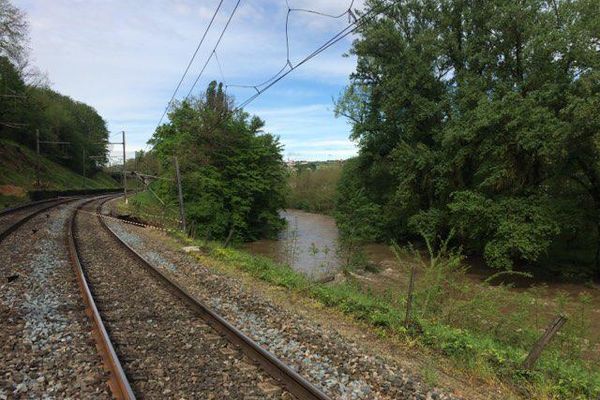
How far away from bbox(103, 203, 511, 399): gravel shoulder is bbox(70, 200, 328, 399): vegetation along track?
1.35 feet

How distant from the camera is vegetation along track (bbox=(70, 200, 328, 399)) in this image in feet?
17.6

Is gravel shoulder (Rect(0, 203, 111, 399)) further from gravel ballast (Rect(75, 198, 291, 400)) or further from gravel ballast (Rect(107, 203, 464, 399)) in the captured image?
gravel ballast (Rect(107, 203, 464, 399))

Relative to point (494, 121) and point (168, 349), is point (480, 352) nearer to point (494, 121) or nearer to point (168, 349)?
point (168, 349)

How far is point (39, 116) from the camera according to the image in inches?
2803

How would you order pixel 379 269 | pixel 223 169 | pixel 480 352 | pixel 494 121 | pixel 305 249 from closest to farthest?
1. pixel 480 352
2. pixel 494 121
3. pixel 379 269
4. pixel 305 249
5. pixel 223 169

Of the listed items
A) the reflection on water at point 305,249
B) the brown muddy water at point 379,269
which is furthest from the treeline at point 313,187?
the brown muddy water at point 379,269

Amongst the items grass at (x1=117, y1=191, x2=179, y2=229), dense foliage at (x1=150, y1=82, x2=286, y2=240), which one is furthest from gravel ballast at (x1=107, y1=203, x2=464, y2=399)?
dense foliage at (x1=150, y1=82, x2=286, y2=240)

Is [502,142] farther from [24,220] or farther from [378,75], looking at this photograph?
[24,220]

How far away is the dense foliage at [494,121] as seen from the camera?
2200cm

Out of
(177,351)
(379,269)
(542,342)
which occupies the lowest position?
(379,269)

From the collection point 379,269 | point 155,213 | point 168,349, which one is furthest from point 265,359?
point 155,213

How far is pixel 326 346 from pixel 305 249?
25.2m

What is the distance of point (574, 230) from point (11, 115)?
207 feet

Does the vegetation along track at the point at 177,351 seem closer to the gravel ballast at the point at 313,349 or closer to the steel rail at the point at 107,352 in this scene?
the steel rail at the point at 107,352
